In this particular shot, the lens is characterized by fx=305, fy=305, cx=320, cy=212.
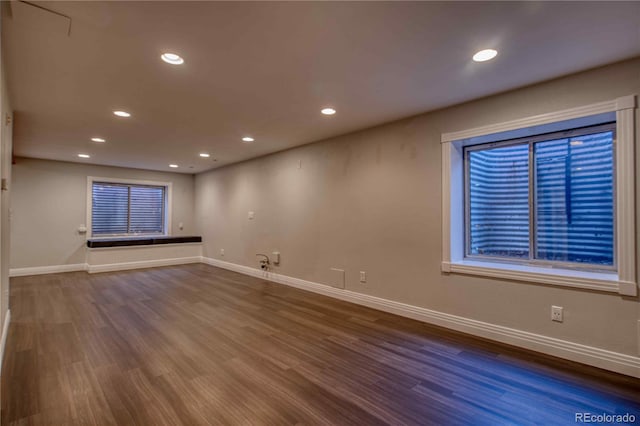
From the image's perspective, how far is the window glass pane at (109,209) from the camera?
695 centimetres

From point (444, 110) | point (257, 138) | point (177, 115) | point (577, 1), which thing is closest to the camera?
point (577, 1)

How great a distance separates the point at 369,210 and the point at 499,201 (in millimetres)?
1485

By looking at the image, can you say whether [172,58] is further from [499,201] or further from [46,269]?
[46,269]

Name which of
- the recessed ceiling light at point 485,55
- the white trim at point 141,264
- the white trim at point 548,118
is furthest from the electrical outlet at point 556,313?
the white trim at point 141,264

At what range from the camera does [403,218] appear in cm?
367

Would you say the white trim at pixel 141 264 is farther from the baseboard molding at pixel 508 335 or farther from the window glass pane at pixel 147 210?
the baseboard molding at pixel 508 335

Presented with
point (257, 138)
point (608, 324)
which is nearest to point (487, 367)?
point (608, 324)

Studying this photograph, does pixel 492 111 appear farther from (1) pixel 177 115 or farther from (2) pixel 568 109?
(1) pixel 177 115

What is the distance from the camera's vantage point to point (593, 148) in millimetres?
2723

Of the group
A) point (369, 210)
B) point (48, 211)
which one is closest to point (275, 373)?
point (369, 210)

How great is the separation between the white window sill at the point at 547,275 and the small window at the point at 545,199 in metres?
0.16

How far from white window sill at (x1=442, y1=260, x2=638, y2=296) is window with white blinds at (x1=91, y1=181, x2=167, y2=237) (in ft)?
24.2

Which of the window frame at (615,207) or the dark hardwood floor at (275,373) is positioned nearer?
the dark hardwood floor at (275,373)

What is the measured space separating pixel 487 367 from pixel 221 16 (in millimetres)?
3128
